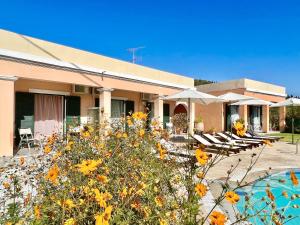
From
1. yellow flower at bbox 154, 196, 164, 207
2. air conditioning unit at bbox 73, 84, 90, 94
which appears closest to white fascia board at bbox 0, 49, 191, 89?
air conditioning unit at bbox 73, 84, 90, 94

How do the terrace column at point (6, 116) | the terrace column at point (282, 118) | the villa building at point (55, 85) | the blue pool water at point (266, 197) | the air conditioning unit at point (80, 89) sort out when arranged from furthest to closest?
1. the terrace column at point (282, 118)
2. the air conditioning unit at point (80, 89)
3. the villa building at point (55, 85)
4. the terrace column at point (6, 116)
5. the blue pool water at point (266, 197)

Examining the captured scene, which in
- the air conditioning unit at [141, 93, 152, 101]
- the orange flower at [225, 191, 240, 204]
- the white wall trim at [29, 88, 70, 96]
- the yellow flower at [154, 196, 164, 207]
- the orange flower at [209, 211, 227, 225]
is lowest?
the yellow flower at [154, 196, 164, 207]

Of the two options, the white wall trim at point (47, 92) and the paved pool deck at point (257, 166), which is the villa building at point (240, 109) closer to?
the paved pool deck at point (257, 166)

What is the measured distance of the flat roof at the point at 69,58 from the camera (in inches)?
404

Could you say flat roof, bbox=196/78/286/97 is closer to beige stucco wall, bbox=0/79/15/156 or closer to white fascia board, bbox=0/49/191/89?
white fascia board, bbox=0/49/191/89

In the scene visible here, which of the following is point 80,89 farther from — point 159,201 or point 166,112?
point 159,201

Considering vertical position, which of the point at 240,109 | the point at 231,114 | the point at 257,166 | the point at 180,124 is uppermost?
the point at 240,109

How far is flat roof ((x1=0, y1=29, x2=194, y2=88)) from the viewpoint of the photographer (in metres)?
10.3

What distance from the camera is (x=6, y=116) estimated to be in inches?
382

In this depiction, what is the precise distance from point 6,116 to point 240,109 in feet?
67.6

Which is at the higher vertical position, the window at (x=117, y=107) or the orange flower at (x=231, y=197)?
the window at (x=117, y=107)

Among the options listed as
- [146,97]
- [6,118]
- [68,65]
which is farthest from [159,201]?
[146,97]

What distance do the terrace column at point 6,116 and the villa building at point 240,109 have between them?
53.3 feet

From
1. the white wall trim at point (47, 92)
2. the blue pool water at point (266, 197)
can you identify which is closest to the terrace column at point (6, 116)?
the white wall trim at point (47, 92)
